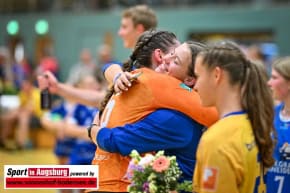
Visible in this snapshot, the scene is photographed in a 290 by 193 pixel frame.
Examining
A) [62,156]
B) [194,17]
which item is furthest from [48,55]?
[62,156]

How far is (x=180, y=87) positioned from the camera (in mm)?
3428

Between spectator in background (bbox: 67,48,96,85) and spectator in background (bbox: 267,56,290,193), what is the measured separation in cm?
357

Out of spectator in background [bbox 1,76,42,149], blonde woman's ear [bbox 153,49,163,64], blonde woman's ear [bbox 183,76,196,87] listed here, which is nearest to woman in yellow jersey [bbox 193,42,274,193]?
blonde woman's ear [bbox 183,76,196,87]

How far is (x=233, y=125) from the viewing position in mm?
2912

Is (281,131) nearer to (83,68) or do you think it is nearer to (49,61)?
(83,68)

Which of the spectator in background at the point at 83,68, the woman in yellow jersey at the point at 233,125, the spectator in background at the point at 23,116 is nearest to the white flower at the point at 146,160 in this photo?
the woman in yellow jersey at the point at 233,125

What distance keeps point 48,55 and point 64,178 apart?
16541mm

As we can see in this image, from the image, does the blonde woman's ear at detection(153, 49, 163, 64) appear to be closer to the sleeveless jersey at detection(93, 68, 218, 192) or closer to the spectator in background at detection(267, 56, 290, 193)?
the sleeveless jersey at detection(93, 68, 218, 192)

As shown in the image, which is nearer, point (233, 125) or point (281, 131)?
point (233, 125)

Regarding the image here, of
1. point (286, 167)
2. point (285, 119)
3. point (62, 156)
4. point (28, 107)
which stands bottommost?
point (286, 167)

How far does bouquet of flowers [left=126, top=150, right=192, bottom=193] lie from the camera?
3053 mm

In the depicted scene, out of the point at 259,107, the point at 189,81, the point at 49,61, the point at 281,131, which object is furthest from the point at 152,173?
the point at 49,61

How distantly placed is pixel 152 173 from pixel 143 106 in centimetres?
46

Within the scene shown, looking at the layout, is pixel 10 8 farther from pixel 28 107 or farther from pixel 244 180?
pixel 244 180
